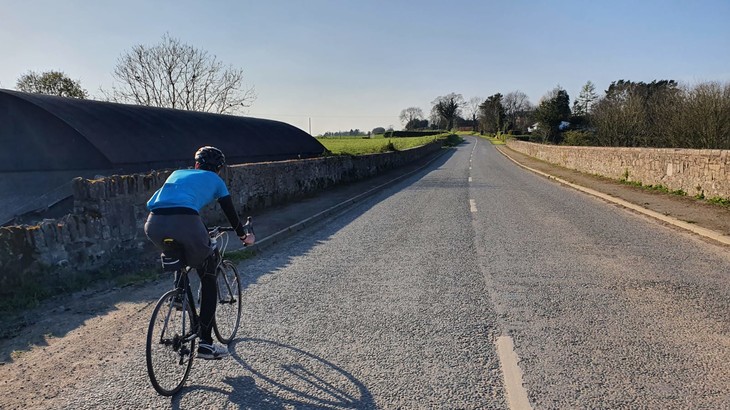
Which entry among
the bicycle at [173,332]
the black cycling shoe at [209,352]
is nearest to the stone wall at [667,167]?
the black cycling shoe at [209,352]

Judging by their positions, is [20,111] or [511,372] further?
[20,111]

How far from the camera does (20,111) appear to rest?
12.7m

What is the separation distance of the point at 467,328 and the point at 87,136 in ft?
38.7

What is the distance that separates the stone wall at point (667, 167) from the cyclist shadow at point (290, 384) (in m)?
12.9

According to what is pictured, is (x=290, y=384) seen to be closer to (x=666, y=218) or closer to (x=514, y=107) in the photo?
(x=666, y=218)

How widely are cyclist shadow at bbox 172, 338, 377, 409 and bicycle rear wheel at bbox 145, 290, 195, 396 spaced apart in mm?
161

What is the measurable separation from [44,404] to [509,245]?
7.38m

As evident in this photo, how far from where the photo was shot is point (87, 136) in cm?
1243

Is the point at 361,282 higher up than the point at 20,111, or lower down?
lower down

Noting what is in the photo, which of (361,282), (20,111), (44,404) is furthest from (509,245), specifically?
(20,111)

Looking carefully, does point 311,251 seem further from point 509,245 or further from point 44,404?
point 44,404

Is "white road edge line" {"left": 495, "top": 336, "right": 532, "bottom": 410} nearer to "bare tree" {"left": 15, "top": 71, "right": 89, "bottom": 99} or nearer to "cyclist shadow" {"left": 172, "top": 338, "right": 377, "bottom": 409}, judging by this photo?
"cyclist shadow" {"left": 172, "top": 338, "right": 377, "bottom": 409}

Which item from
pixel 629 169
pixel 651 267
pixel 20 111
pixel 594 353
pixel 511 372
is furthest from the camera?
pixel 629 169

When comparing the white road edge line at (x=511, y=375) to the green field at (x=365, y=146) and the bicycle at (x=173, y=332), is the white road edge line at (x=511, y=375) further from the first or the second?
the green field at (x=365, y=146)
